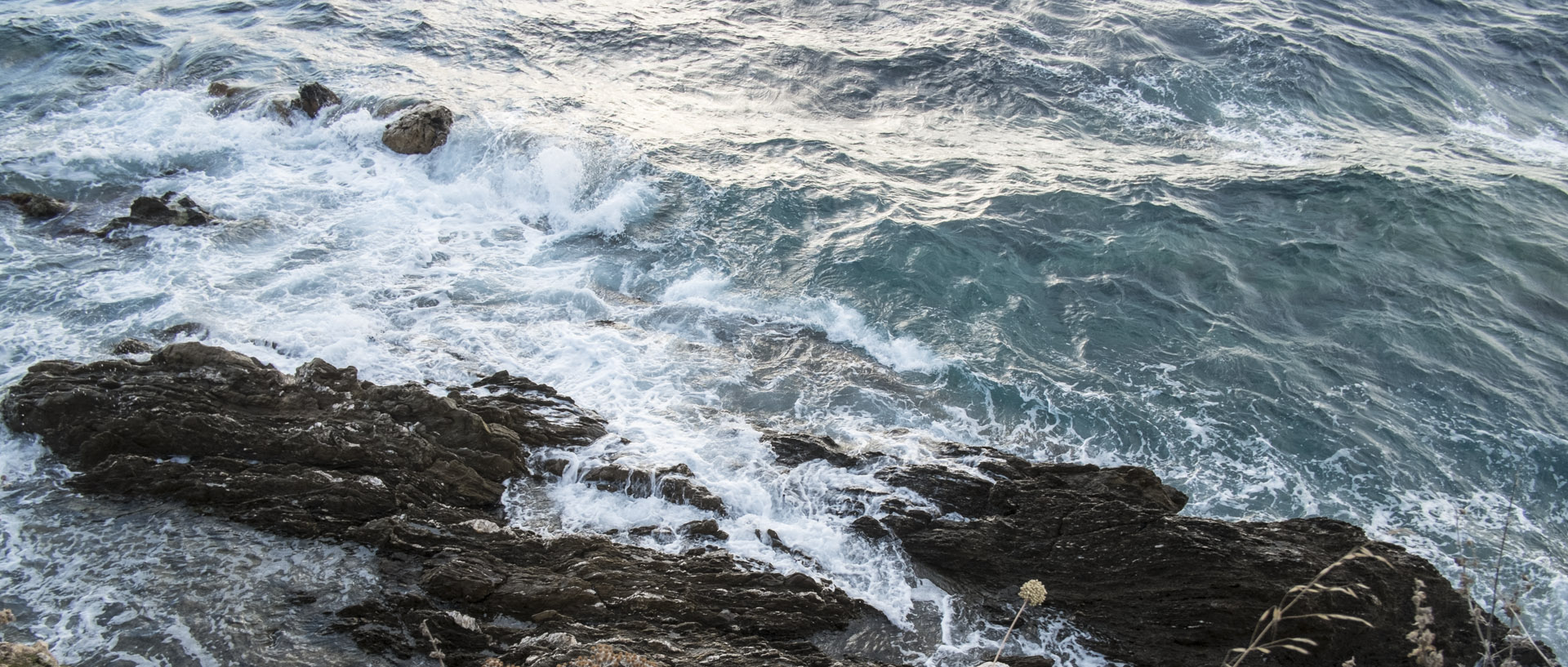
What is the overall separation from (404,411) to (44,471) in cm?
298

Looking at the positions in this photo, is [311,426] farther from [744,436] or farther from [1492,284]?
[1492,284]

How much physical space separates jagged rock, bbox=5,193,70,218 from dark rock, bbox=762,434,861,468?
11.3 meters

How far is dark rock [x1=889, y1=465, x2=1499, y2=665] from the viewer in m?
5.92

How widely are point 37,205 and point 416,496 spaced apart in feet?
31.1

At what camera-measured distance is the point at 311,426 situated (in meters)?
7.61

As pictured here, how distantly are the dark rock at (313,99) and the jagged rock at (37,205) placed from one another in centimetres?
414

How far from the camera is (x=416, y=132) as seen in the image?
47.2 feet

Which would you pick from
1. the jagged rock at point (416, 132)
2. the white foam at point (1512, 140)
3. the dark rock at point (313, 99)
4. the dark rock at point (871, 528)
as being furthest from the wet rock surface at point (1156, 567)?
the dark rock at point (313, 99)

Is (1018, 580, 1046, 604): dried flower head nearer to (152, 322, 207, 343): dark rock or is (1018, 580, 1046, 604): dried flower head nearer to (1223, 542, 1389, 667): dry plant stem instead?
(1223, 542, 1389, 667): dry plant stem

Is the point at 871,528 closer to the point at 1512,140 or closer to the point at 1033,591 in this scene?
the point at 1033,591

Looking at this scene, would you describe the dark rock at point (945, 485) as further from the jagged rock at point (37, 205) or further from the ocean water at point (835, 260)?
the jagged rock at point (37, 205)

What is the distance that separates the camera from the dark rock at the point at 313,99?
49.5 feet

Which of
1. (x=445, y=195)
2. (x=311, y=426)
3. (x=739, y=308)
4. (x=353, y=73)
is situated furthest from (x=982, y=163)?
(x=353, y=73)

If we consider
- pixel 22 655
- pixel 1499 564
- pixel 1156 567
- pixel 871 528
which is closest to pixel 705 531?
pixel 871 528
